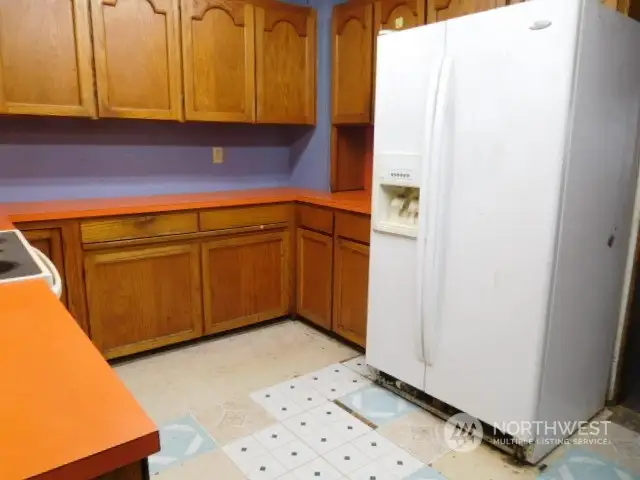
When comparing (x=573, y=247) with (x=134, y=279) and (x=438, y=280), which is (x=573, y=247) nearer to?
(x=438, y=280)

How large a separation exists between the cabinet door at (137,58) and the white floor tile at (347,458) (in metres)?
1.91

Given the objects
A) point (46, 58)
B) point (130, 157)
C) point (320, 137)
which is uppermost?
point (46, 58)

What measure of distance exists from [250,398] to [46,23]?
1971 millimetres

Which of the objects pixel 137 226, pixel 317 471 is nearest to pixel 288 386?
pixel 317 471

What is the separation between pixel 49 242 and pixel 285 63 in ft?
5.61

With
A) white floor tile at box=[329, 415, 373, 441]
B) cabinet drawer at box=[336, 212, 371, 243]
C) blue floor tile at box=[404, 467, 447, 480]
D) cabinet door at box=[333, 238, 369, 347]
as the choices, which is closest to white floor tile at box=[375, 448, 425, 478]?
blue floor tile at box=[404, 467, 447, 480]

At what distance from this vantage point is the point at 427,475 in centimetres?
175

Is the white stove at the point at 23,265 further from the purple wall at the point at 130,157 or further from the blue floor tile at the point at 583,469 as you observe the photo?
the blue floor tile at the point at 583,469

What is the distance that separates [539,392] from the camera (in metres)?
1.72

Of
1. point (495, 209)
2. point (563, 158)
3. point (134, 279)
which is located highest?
point (563, 158)

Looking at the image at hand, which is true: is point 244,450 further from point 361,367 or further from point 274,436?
point 361,367

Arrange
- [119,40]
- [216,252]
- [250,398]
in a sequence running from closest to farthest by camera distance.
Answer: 1. [250,398]
2. [119,40]
3. [216,252]

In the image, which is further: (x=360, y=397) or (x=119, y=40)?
(x=119, y=40)

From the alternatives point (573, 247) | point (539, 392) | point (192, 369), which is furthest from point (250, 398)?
point (573, 247)
